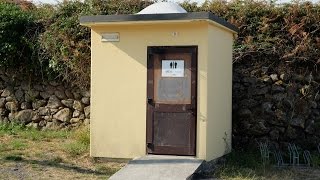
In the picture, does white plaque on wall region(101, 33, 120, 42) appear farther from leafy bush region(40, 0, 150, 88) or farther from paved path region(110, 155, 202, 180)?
leafy bush region(40, 0, 150, 88)

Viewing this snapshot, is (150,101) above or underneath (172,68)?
underneath

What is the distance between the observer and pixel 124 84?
10.0 meters

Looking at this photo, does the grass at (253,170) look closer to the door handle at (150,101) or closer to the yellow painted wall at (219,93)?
the yellow painted wall at (219,93)

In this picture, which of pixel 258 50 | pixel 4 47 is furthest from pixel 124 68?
pixel 4 47

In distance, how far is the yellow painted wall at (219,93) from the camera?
9726 millimetres

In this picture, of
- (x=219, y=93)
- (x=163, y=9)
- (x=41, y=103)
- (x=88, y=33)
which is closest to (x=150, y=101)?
(x=219, y=93)

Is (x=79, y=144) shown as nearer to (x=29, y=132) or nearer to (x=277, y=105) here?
(x=29, y=132)

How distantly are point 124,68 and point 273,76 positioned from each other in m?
3.74

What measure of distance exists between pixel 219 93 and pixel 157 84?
1375 mm

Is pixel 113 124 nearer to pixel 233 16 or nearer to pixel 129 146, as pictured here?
pixel 129 146

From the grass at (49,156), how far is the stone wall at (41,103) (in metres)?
0.41

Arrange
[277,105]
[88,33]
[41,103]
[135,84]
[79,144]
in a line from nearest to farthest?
[135,84] → [79,144] → [277,105] → [88,33] → [41,103]

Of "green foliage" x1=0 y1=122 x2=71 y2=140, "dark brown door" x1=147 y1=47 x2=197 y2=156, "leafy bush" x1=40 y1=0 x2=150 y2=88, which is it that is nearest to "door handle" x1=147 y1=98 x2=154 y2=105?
"dark brown door" x1=147 y1=47 x2=197 y2=156

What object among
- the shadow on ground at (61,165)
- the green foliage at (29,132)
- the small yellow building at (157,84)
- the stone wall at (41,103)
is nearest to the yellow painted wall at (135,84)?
the small yellow building at (157,84)
